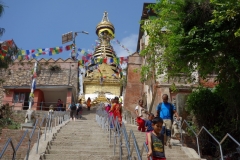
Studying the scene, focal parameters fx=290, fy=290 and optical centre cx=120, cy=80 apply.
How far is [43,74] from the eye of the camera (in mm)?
24234

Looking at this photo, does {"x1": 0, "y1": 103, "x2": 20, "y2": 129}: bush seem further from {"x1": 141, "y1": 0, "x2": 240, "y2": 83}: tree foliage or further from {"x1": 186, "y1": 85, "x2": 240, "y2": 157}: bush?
{"x1": 141, "y1": 0, "x2": 240, "y2": 83}: tree foliage

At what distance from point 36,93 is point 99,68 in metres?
15.5

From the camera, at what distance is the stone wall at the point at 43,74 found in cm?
2311

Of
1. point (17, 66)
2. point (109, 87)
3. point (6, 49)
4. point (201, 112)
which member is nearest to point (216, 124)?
point (201, 112)

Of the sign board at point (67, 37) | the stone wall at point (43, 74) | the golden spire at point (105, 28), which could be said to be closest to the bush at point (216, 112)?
the stone wall at point (43, 74)

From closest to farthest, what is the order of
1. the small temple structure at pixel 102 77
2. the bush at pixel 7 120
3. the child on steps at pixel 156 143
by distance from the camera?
the child on steps at pixel 156 143
the bush at pixel 7 120
the small temple structure at pixel 102 77

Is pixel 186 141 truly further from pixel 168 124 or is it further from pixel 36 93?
pixel 36 93

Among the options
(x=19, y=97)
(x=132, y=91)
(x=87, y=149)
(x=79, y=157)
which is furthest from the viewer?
(x=132, y=91)

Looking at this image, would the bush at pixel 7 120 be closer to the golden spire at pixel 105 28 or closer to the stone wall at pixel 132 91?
the stone wall at pixel 132 91

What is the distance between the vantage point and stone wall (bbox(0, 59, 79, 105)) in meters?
23.1

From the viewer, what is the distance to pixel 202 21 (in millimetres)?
8594

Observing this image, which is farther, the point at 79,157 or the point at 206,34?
the point at 206,34

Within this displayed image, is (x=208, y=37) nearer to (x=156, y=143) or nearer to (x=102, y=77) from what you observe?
(x=156, y=143)

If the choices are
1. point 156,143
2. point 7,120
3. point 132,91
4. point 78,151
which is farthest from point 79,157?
point 132,91
